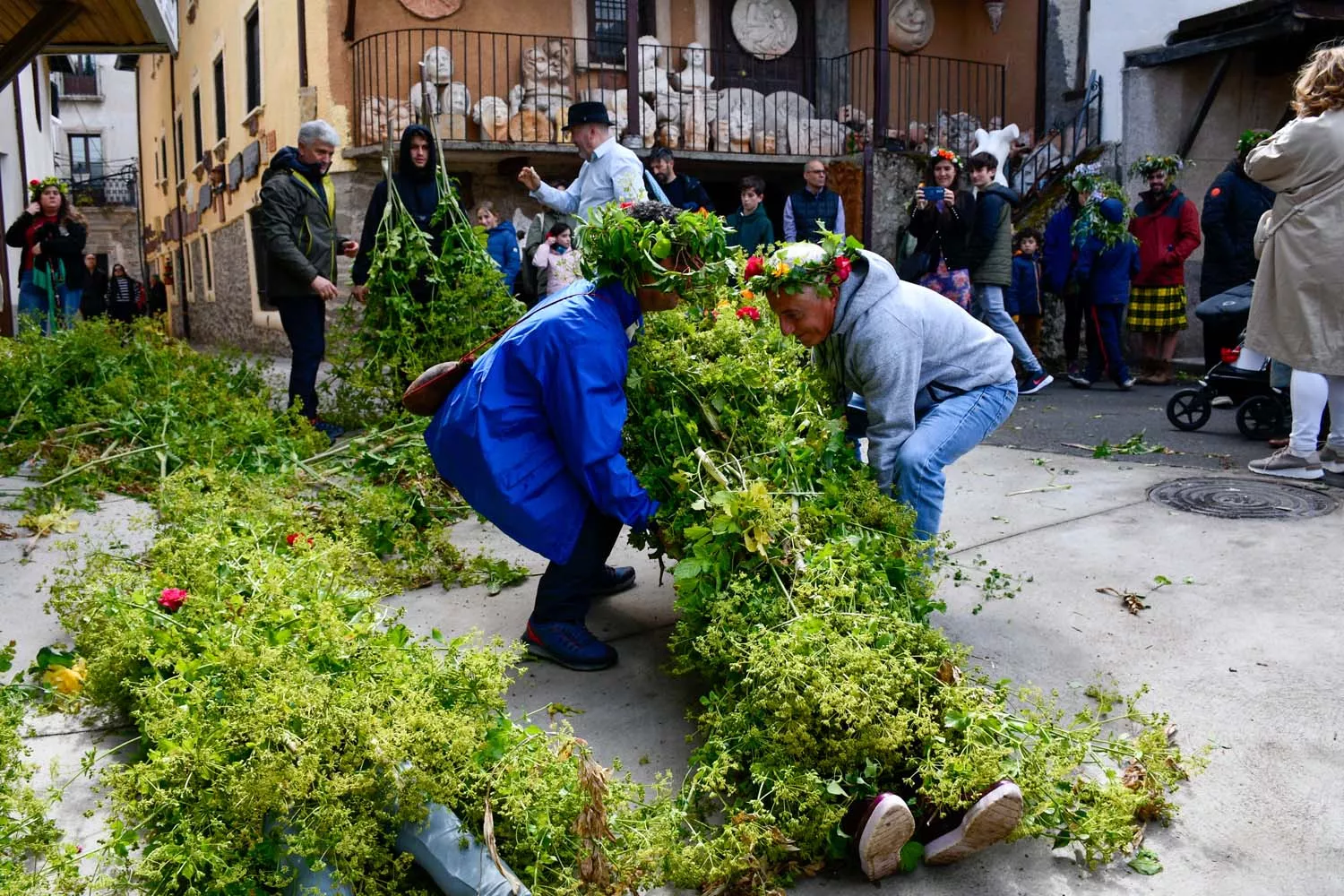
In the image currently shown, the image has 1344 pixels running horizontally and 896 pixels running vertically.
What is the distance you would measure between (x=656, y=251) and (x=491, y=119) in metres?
11.3

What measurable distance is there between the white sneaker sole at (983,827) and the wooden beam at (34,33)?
668cm

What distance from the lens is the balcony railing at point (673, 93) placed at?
46.2ft

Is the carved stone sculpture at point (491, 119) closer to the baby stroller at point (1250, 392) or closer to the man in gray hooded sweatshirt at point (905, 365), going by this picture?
the baby stroller at point (1250, 392)

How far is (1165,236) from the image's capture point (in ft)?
33.2

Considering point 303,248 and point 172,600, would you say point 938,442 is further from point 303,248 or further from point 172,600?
point 303,248

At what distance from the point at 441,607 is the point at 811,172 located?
24.5 feet

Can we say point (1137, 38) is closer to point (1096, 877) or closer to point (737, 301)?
point (737, 301)

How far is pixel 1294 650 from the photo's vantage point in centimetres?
365

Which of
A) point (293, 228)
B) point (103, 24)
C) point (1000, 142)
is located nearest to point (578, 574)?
point (293, 228)

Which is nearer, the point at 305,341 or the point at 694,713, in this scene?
the point at 694,713

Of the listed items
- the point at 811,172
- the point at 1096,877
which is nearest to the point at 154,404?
the point at 1096,877

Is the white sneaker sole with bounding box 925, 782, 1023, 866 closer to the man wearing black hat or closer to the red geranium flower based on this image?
the red geranium flower

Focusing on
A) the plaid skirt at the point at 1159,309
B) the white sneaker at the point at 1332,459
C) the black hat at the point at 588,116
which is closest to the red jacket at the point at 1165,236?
the plaid skirt at the point at 1159,309

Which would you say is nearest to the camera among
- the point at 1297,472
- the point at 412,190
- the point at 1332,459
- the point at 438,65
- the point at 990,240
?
the point at 1297,472
